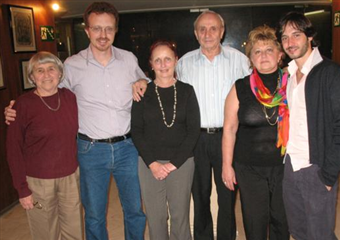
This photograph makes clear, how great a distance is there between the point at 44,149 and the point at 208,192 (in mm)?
1170

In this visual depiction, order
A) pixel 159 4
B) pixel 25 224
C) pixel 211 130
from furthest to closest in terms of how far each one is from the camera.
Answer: pixel 159 4 < pixel 25 224 < pixel 211 130

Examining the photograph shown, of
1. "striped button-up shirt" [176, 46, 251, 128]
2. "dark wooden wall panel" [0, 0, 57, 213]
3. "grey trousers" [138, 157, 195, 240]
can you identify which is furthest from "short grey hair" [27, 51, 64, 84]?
"dark wooden wall panel" [0, 0, 57, 213]

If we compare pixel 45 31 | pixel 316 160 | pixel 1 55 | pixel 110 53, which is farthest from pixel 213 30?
pixel 45 31

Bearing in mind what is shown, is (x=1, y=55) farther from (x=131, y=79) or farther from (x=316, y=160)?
(x=316, y=160)

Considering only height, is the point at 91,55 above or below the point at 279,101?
above

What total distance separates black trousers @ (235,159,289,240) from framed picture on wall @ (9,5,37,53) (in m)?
2.95

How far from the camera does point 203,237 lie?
8.00ft

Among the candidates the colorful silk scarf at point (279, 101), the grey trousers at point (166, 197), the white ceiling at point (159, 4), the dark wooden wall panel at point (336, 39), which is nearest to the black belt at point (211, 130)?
the grey trousers at point (166, 197)

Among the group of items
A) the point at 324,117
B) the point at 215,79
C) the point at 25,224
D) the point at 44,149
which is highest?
the point at 215,79

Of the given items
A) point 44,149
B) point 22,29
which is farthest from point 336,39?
point 44,149

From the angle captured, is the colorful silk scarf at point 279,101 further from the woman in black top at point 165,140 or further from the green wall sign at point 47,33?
the green wall sign at point 47,33

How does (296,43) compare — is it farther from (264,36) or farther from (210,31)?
(210,31)

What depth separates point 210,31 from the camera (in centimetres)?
231

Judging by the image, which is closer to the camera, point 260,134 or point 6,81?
point 260,134
